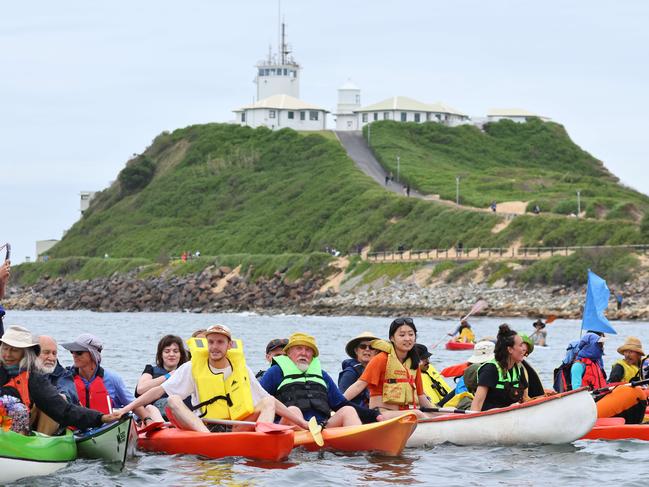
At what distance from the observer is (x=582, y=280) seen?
76688 mm

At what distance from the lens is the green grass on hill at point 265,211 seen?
94.1 meters

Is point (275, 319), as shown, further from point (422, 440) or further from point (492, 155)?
point (492, 155)

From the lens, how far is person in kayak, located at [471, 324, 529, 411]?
1591 cm

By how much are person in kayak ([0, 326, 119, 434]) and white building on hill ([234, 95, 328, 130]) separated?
445ft

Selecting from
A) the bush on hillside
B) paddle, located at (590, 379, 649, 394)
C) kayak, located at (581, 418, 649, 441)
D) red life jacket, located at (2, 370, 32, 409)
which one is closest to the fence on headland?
the bush on hillside

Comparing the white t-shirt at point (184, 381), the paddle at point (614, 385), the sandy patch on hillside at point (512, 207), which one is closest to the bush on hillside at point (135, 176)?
the sandy patch on hillside at point (512, 207)

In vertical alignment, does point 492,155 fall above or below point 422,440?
above

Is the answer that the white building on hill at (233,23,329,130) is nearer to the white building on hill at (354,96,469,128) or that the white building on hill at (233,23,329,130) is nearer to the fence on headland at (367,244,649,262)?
the white building on hill at (354,96,469,128)

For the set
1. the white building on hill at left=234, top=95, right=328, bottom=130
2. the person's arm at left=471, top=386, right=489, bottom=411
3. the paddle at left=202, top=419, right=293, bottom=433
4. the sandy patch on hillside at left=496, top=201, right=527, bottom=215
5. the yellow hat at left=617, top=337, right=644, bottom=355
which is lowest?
the paddle at left=202, top=419, right=293, bottom=433

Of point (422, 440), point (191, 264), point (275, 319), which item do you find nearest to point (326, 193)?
point (191, 264)

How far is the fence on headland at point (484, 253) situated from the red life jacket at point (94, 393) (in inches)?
2655

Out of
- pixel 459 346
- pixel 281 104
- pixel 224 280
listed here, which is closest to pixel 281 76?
pixel 281 104

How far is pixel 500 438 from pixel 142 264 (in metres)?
97.8

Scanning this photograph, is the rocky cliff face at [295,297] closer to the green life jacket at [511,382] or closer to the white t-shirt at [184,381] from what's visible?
the green life jacket at [511,382]
